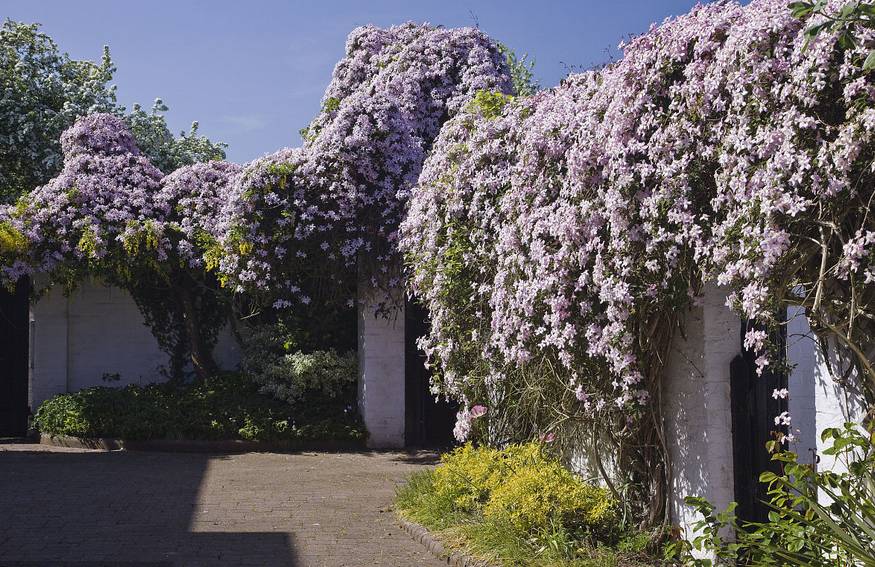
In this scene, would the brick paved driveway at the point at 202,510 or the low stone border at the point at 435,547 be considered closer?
the low stone border at the point at 435,547

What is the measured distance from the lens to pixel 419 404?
13516 mm

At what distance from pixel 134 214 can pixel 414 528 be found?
29.6 feet

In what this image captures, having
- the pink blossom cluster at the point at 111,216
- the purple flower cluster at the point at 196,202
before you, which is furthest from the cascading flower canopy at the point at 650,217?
the pink blossom cluster at the point at 111,216

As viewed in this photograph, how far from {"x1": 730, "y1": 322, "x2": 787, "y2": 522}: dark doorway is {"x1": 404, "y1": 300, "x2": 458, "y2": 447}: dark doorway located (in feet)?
25.9

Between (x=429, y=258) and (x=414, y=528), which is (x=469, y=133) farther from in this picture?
(x=414, y=528)

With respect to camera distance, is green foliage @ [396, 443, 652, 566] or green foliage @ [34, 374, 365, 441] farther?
green foliage @ [34, 374, 365, 441]

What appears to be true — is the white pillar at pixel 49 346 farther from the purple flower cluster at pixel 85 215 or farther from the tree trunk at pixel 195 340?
the tree trunk at pixel 195 340

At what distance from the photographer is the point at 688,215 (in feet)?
16.9

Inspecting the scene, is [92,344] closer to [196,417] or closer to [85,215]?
[85,215]

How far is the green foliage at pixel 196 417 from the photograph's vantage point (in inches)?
515

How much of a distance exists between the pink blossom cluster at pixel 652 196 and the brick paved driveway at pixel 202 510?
174 centimetres

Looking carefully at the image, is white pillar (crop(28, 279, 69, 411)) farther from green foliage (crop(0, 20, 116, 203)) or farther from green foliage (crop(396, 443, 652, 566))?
green foliage (crop(396, 443, 652, 566))

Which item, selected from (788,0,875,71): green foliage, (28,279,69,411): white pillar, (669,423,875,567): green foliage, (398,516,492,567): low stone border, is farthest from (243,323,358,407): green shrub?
(788,0,875,71): green foliage

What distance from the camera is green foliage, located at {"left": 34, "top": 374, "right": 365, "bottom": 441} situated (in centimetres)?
1308
